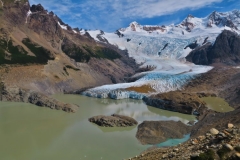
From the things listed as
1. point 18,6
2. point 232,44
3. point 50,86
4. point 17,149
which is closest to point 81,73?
point 50,86

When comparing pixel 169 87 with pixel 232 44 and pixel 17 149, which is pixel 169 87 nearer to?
pixel 17 149

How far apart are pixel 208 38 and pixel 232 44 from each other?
41.2 m

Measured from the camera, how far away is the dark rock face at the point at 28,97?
48344 millimetres

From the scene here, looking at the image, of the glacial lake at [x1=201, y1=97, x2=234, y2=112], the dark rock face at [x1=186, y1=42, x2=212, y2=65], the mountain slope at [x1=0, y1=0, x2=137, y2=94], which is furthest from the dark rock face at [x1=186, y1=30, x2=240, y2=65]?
the glacial lake at [x1=201, y1=97, x2=234, y2=112]

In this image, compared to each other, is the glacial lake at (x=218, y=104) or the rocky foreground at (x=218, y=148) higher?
the rocky foreground at (x=218, y=148)

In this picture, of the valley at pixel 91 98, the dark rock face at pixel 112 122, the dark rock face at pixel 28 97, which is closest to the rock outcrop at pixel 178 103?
the valley at pixel 91 98

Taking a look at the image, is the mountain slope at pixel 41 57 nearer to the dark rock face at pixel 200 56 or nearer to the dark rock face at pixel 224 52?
the dark rock face at pixel 200 56

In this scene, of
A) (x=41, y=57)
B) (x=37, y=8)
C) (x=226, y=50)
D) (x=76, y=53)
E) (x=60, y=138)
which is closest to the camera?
(x=60, y=138)

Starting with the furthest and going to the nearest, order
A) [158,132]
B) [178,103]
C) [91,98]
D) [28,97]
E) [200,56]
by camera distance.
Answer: [200,56]
[91,98]
[178,103]
[28,97]
[158,132]

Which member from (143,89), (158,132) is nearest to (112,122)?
(158,132)

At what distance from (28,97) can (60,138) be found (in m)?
25.0

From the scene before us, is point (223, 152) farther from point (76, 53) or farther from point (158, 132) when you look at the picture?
point (76, 53)

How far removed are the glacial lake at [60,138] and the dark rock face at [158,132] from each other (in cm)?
95

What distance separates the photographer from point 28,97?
53.3m
